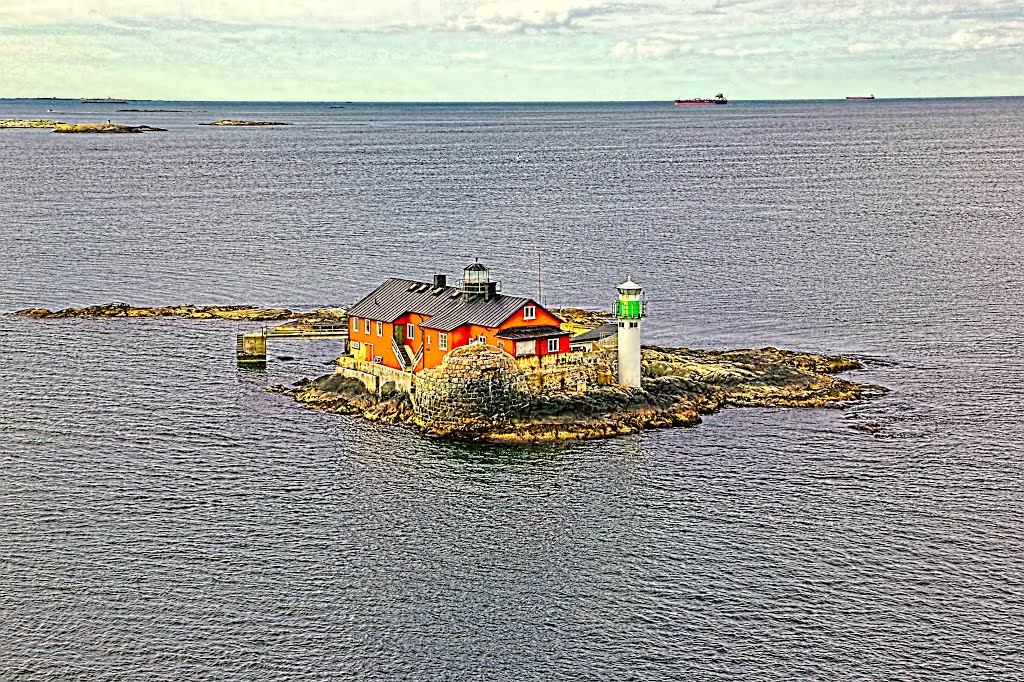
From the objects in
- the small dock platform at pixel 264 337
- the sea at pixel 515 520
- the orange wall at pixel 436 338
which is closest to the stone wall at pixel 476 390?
the orange wall at pixel 436 338

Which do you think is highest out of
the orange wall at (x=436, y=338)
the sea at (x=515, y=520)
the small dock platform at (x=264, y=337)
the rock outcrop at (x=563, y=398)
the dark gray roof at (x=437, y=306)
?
the dark gray roof at (x=437, y=306)

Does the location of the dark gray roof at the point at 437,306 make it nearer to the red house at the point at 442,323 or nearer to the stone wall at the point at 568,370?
the red house at the point at 442,323

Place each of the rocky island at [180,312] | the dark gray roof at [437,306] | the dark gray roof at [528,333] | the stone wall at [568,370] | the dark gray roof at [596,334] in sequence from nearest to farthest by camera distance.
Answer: the stone wall at [568,370], the dark gray roof at [528,333], the dark gray roof at [437,306], the dark gray roof at [596,334], the rocky island at [180,312]

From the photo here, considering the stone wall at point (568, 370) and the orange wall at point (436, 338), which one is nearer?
the stone wall at point (568, 370)

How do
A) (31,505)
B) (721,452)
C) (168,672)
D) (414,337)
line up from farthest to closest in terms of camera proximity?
(414,337)
(721,452)
(31,505)
(168,672)

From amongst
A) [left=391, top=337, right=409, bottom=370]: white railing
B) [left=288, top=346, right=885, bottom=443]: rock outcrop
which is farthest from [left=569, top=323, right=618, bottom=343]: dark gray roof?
[left=391, top=337, right=409, bottom=370]: white railing

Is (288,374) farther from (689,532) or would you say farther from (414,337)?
(689,532)

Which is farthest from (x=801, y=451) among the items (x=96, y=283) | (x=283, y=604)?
(x=96, y=283)
